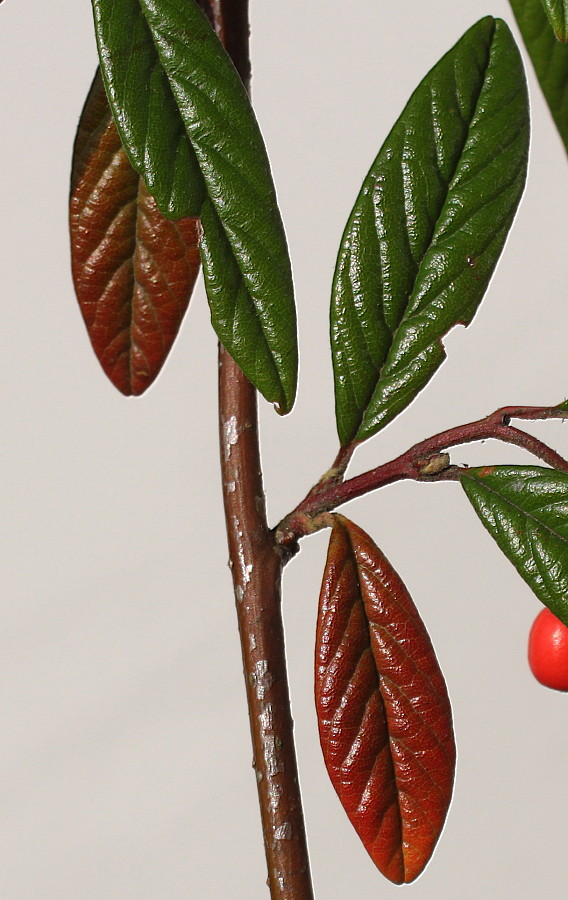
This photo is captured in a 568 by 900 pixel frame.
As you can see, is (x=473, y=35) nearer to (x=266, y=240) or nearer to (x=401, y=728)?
(x=266, y=240)

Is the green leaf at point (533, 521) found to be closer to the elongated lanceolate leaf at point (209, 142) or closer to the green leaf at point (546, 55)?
the elongated lanceolate leaf at point (209, 142)

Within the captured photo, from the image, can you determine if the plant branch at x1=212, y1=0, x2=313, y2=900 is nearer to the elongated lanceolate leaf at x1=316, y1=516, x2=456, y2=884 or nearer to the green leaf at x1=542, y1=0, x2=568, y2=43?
the elongated lanceolate leaf at x1=316, y1=516, x2=456, y2=884

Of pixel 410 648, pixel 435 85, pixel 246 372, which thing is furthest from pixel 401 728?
pixel 435 85

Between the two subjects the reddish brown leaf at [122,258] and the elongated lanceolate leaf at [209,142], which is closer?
the elongated lanceolate leaf at [209,142]

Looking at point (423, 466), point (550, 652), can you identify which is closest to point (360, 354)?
point (423, 466)

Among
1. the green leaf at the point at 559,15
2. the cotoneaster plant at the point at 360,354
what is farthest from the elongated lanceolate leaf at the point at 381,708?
the green leaf at the point at 559,15

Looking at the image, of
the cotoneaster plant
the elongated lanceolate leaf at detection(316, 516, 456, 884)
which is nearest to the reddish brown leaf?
the cotoneaster plant
